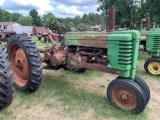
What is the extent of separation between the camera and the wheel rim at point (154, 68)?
232 inches

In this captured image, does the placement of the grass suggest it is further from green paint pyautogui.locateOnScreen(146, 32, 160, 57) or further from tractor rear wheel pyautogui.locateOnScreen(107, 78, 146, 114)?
green paint pyautogui.locateOnScreen(146, 32, 160, 57)

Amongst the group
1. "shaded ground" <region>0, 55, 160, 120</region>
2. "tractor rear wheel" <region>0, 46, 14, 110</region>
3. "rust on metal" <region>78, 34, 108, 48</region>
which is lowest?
"shaded ground" <region>0, 55, 160, 120</region>

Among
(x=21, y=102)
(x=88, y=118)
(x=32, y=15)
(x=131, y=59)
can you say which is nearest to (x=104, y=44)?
(x=131, y=59)

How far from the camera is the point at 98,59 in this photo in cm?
384

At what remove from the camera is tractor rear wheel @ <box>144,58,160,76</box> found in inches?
231

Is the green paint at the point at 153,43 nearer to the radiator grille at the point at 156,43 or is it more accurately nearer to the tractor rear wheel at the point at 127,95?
the radiator grille at the point at 156,43

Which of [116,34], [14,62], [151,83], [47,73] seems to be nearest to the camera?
[116,34]

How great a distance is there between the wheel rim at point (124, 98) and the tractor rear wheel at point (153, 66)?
300 centimetres

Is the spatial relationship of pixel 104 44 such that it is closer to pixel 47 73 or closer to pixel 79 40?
pixel 79 40

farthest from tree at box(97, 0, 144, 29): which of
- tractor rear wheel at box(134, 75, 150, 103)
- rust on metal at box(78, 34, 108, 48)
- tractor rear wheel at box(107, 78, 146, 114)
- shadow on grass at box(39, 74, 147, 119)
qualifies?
tractor rear wheel at box(107, 78, 146, 114)

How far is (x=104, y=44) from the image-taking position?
3.50 m

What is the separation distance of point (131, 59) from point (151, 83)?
2.22 metres

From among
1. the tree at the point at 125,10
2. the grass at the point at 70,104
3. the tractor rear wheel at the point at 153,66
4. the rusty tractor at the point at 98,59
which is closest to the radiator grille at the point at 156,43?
the tractor rear wheel at the point at 153,66

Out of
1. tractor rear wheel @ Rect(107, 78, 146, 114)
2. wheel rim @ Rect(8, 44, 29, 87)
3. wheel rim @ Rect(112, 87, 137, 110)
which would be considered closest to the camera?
tractor rear wheel @ Rect(107, 78, 146, 114)
